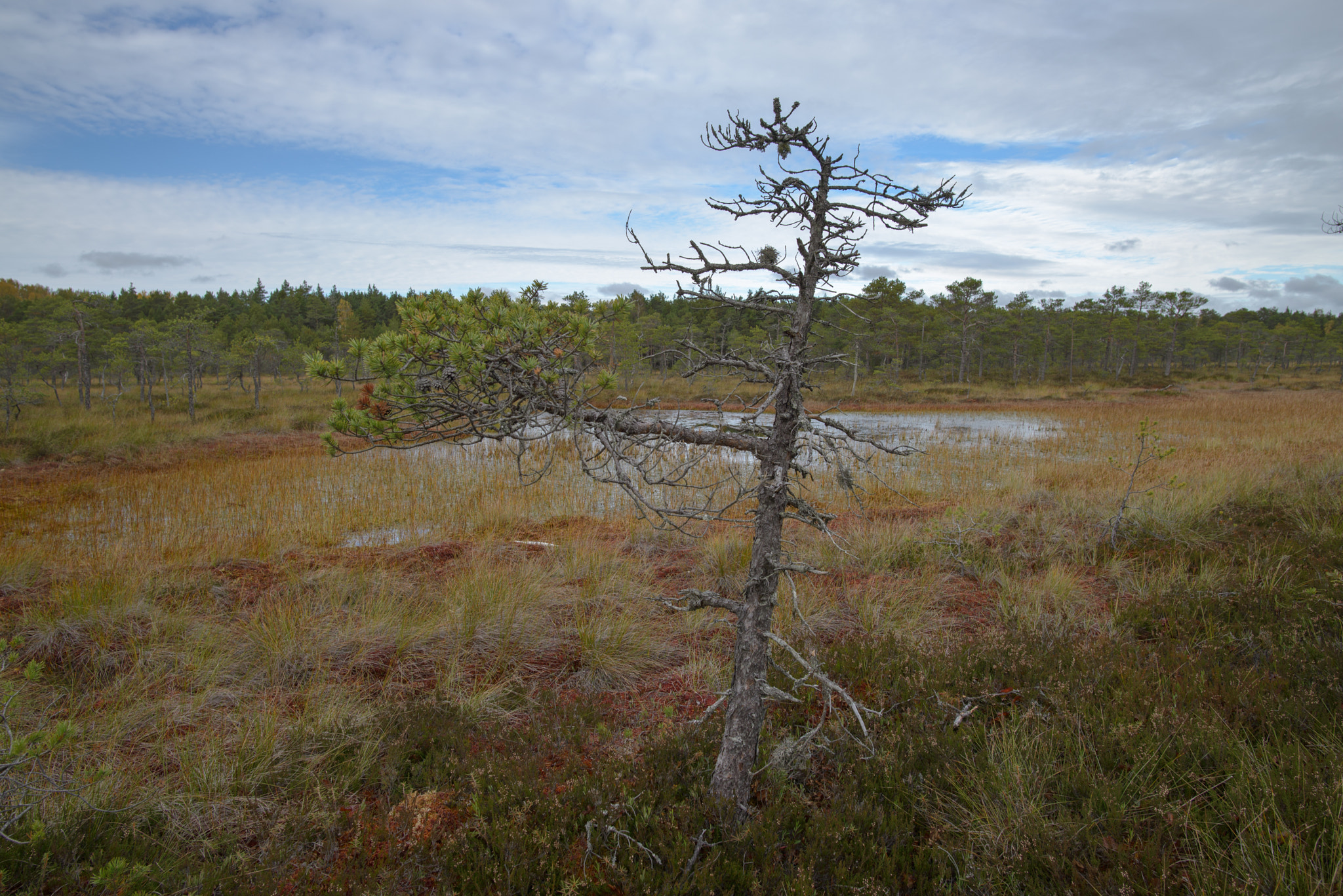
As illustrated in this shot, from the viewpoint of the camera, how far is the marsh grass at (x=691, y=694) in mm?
2682

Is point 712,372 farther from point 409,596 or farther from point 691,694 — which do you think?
point 409,596

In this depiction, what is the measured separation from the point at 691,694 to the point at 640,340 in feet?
101

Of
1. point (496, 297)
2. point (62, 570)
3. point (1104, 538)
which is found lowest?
point (62, 570)

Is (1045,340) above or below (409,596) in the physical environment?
above

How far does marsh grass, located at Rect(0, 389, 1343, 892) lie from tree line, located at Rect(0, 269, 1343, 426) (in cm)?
1246

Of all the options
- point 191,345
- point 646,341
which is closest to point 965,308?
point 646,341

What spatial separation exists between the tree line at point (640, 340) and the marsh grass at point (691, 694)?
1246 cm

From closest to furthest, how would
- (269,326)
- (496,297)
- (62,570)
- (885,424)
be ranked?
(496,297) < (62,570) < (885,424) < (269,326)

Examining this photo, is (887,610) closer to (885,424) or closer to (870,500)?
(870,500)

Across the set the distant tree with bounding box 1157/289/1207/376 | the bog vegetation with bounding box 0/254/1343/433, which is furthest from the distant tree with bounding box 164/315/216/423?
the distant tree with bounding box 1157/289/1207/376

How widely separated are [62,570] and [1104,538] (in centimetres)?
1277

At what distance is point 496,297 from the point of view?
3365 mm

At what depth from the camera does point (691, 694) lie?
4.69 m

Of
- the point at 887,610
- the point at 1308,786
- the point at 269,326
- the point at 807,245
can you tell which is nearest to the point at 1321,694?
the point at 1308,786
